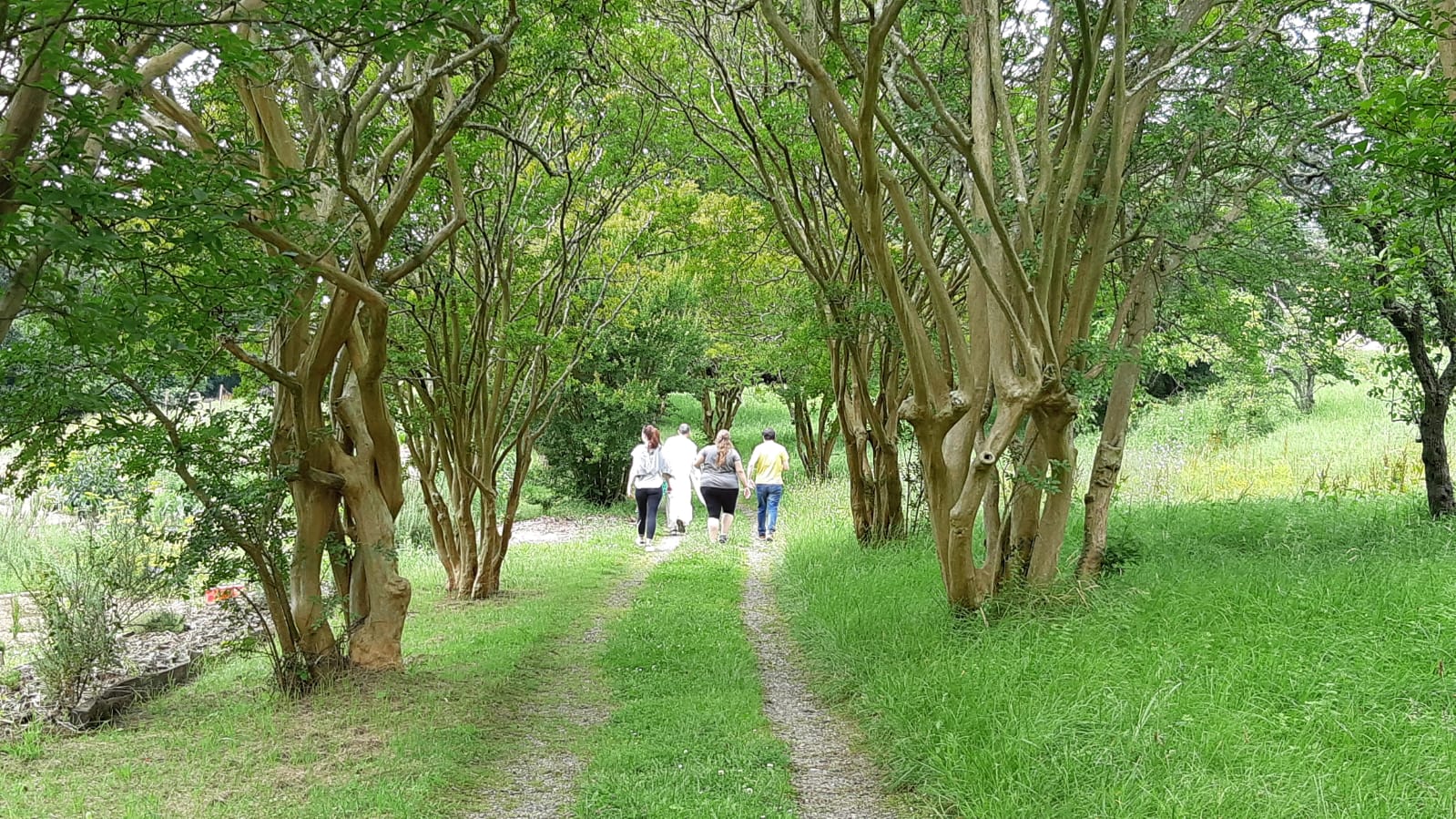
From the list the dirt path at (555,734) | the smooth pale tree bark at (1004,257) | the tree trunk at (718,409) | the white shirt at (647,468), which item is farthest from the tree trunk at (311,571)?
the tree trunk at (718,409)

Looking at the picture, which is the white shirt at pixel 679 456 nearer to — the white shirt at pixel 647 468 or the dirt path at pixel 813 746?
the white shirt at pixel 647 468

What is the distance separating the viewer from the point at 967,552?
6.37 meters

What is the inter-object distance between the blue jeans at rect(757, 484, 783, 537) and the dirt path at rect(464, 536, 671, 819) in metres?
5.82

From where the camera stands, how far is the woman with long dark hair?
14.2m

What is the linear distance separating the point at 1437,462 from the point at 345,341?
362 inches

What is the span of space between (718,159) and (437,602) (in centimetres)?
592

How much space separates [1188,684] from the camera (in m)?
4.66

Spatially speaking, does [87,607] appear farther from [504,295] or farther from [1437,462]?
[1437,462]

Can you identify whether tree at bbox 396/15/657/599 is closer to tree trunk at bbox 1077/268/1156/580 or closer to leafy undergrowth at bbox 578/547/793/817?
leafy undergrowth at bbox 578/547/793/817

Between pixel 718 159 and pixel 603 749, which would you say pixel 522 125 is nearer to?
pixel 718 159

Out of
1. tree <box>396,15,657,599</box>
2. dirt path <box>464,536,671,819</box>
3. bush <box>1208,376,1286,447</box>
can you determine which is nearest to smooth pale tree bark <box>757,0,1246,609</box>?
dirt path <box>464,536,671,819</box>

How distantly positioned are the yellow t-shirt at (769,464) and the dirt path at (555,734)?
5860 millimetres

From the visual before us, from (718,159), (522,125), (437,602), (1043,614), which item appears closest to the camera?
(1043,614)

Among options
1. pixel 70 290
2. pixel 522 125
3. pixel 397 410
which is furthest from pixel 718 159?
pixel 70 290
